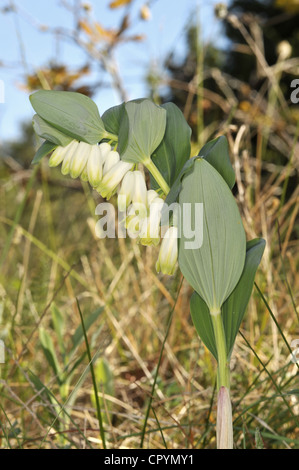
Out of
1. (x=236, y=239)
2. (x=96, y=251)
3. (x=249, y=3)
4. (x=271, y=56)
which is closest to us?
(x=236, y=239)

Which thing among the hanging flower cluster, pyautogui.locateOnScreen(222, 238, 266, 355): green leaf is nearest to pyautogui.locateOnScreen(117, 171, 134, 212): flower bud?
the hanging flower cluster

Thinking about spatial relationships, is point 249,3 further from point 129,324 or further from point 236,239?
point 236,239

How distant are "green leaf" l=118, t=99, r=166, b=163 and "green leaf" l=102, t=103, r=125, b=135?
0.07 feet

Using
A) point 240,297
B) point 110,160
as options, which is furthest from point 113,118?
point 240,297

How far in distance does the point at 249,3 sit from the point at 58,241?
4950 mm

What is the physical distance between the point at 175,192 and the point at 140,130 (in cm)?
6

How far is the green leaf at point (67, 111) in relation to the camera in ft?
1.28

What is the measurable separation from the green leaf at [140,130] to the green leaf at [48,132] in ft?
0.17

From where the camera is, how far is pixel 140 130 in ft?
1.29

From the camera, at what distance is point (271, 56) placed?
5.39 m

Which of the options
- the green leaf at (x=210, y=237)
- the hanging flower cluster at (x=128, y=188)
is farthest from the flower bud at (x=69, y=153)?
the green leaf at (x=210, y=237)

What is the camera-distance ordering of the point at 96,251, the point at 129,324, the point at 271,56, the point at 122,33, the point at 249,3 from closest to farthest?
1. the point at 129,324
2. the point at 96,251
3. the point at 122,33
4. the point at 271,56
5. the point at 249,3

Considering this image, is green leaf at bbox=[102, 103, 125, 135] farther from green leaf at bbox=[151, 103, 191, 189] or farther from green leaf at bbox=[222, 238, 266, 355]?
green leaf at bbox=[222, 238, 266, 355]
